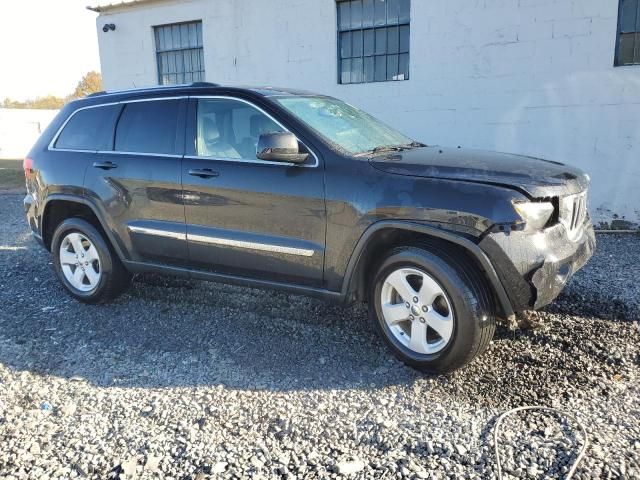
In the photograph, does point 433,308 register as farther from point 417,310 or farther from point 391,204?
point 391,204

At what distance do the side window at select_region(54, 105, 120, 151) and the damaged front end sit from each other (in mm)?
3428

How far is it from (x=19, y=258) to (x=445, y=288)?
5557 mm

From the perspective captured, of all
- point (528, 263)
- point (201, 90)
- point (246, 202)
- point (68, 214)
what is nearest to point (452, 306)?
point (528, 263)

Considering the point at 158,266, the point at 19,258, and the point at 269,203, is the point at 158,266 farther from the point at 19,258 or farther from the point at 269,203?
the point at 19,258

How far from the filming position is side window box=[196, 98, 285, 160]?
407 centimetres

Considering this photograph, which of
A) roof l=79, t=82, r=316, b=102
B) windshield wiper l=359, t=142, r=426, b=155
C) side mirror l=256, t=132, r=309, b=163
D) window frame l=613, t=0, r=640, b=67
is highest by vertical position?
window frame l=613, t=0, r=640, b=67

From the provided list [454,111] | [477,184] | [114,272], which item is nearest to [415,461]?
[477,184]

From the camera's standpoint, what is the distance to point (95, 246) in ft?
15.8

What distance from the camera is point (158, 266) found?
179 inches

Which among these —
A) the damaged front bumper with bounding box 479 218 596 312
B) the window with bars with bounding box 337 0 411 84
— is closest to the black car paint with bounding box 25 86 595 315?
the damaged front bumper with bounding box 479 218 596 312

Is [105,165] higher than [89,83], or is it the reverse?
[89,83]

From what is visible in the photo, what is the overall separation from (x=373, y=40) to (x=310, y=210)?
20.1 ft

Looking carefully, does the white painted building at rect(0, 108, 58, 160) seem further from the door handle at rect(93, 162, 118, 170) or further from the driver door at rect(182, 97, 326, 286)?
the driver door at rect(182, 97, 326, 286)

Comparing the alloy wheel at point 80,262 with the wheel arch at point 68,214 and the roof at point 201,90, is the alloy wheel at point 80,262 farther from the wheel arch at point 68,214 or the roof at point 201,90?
the roof at point 201,90
